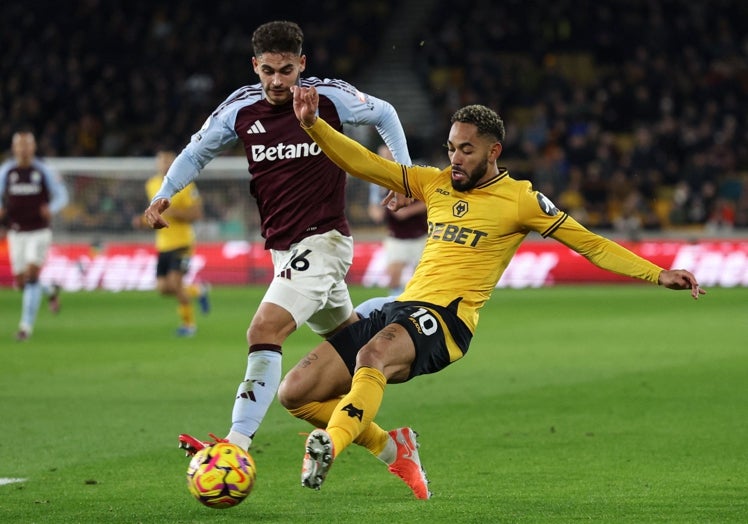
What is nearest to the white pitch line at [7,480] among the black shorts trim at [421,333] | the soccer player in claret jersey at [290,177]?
the soccer player in claret jersey at [290,177]

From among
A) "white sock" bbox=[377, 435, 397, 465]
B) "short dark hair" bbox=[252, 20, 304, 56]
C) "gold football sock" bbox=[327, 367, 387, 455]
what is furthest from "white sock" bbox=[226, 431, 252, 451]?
"short dark hair" bbox=[252, 20, 304, 56]

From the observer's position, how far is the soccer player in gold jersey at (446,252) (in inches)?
247

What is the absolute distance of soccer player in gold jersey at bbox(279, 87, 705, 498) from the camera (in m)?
6.27

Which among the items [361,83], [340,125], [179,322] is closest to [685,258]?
[179,322]

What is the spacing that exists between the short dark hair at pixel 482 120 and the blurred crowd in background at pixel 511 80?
62.0 feet

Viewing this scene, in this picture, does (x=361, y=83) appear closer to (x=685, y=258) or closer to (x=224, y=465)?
(x=685, y=258)

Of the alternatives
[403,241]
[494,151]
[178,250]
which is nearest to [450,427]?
[494,151]

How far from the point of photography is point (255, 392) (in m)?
6.34

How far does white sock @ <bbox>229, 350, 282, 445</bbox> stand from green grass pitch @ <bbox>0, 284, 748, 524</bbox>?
41cm

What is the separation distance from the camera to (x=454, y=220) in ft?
21.4

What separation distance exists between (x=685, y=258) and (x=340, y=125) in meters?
17.0

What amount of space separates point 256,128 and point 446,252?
1367 mm

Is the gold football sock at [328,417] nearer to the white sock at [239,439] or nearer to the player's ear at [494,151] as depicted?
the white sock at [239,439]

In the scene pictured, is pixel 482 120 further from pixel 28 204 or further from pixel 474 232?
pixel 28 204
